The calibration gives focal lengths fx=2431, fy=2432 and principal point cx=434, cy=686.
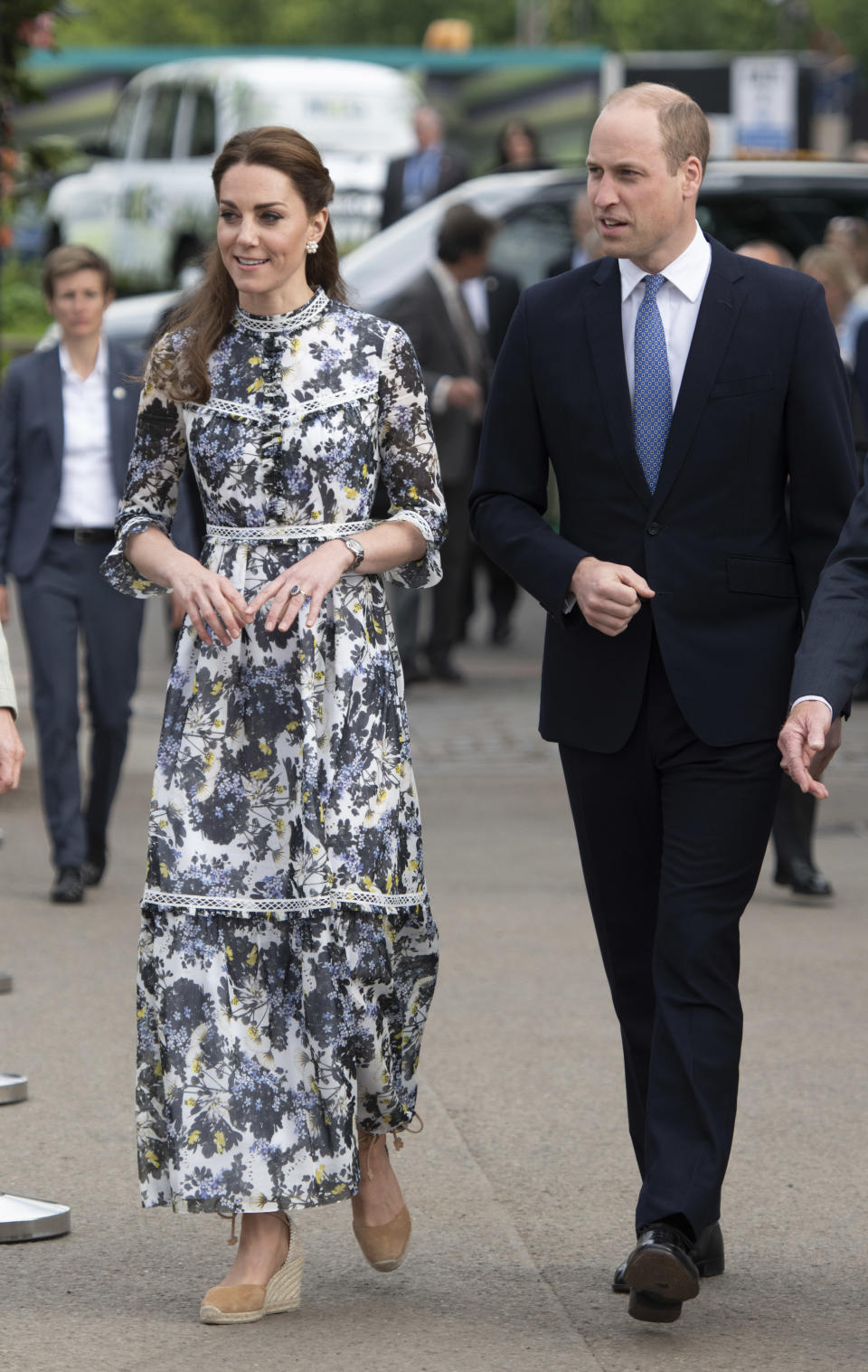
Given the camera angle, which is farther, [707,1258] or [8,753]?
[707,1258]

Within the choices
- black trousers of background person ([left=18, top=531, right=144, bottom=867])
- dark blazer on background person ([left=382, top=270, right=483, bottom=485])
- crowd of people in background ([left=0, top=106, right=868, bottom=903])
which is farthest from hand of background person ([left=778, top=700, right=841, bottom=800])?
dark blazer on background person ([left=382, top=270, right=483, bottom=485])

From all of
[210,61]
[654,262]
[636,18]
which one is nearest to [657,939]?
[654,262]

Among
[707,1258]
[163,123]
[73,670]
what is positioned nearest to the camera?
[707,1258]

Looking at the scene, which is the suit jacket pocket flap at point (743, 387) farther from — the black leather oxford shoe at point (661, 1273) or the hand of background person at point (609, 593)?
the black leather oxford shoe at point (661, 1273)

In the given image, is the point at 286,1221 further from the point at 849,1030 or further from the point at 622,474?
the point at 849,1030

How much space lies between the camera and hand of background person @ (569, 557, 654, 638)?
426 centimetres

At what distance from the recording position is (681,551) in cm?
438

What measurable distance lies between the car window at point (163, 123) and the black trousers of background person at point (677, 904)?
777 inches

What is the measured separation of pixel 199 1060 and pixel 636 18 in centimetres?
5699

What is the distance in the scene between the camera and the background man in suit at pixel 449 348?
41.1ft

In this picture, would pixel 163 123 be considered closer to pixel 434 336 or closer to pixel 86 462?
pixel 434 336

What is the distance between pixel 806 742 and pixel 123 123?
2114cm

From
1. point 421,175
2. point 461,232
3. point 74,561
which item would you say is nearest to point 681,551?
point 74,561

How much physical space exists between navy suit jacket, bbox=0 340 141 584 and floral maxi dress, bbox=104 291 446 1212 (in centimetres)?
372
